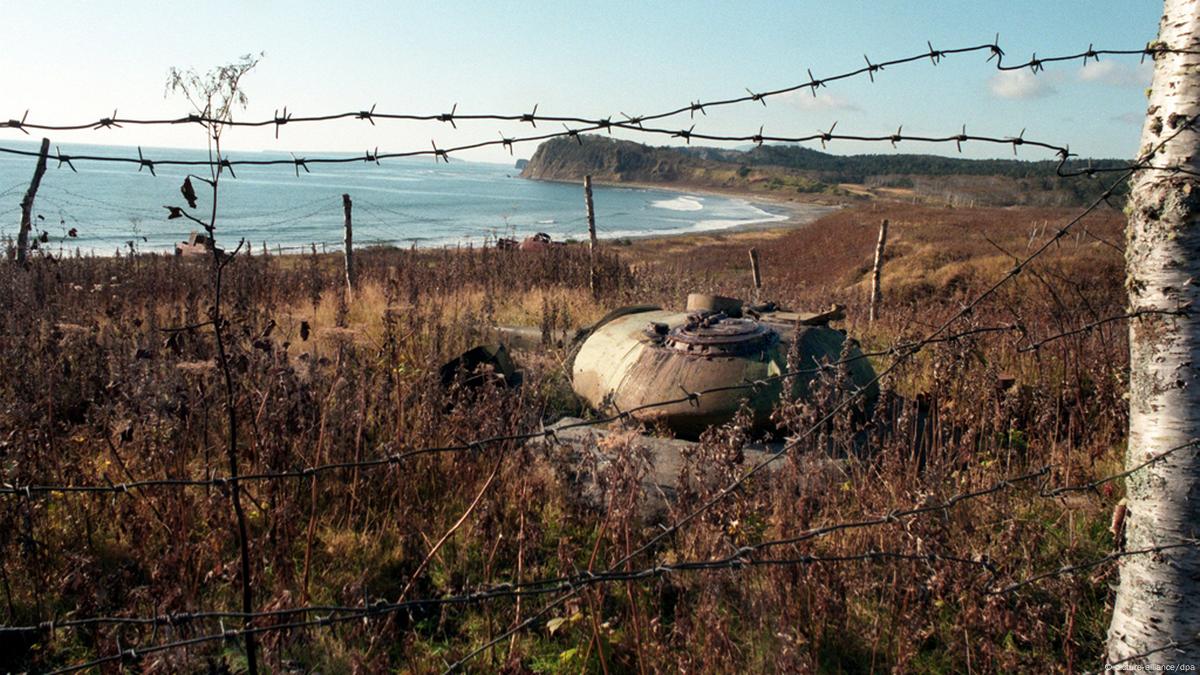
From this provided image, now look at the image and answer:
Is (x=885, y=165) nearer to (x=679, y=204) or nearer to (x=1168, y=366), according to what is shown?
(x=679, y=204)

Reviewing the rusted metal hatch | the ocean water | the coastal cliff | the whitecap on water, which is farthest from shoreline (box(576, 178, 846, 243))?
the rusted metal hatch

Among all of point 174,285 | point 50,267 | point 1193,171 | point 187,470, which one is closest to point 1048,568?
point 1193,171

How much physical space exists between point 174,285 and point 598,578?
12129 mm

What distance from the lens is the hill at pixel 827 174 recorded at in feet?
248

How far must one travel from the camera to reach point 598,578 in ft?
7.77

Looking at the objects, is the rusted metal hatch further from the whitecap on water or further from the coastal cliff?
the coastal cliff

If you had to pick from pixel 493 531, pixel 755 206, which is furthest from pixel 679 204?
pixel 493 531

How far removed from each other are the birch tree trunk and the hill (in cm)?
7000

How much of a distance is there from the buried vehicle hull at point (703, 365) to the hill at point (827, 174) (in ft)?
218

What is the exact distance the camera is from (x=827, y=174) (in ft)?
458

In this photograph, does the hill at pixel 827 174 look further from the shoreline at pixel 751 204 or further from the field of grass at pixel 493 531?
the field of grass at pixel 493 531

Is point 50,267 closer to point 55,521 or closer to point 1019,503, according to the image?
point 55,521

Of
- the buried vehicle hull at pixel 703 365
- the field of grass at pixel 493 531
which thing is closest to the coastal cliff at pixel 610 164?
the buried vehicle hull at pixel 703 365

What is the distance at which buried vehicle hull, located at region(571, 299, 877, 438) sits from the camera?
6297 millimetres
